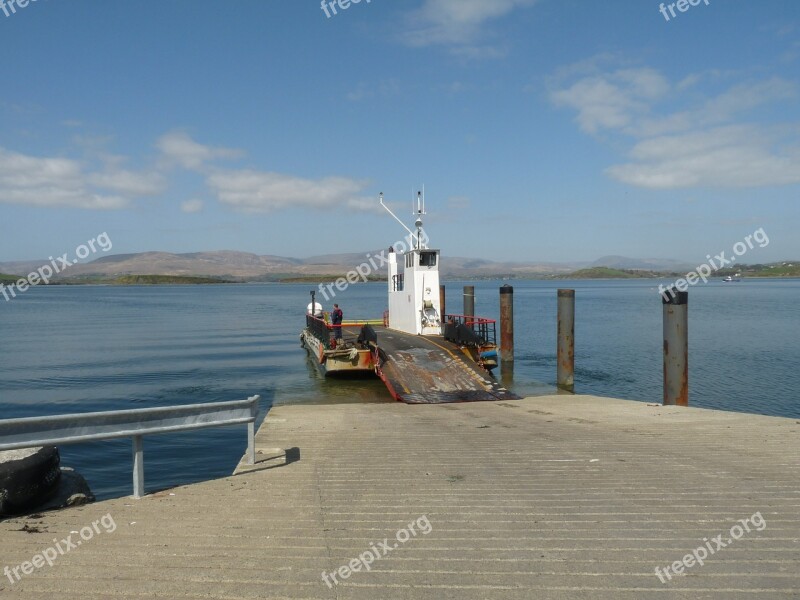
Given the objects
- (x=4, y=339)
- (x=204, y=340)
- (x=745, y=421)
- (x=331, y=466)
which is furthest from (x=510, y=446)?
(x=4, y=339)

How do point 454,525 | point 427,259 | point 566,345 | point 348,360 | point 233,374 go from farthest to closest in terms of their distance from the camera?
point 233,374 < point 427,259 < point 348,360 < point 566,345 < point 454,525

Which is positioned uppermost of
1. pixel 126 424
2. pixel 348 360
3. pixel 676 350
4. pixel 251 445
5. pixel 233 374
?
pixel 126 424

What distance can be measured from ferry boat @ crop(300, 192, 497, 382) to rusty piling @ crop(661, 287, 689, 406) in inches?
220

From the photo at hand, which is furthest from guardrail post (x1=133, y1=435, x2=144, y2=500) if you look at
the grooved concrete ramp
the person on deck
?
the person on deck

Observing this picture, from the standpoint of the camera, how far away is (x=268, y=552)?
17.4 feet

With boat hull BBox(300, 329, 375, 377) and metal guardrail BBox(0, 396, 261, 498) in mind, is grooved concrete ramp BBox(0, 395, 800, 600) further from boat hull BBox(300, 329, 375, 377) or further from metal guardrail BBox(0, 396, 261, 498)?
boat hull BBox(300, 329, 375, 377)

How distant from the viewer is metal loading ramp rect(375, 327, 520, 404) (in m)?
16.0

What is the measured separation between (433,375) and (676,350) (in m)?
6.10

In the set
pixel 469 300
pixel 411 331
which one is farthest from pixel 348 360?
pixel 469 300

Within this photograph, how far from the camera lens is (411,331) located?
83.3 feet

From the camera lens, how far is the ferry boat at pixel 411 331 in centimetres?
2095

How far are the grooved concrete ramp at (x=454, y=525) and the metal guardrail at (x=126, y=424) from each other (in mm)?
653

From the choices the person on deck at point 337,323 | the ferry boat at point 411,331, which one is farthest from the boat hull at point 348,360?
the person on deck at point 337,323

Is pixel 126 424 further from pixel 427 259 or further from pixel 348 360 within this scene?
pixel 427 259
